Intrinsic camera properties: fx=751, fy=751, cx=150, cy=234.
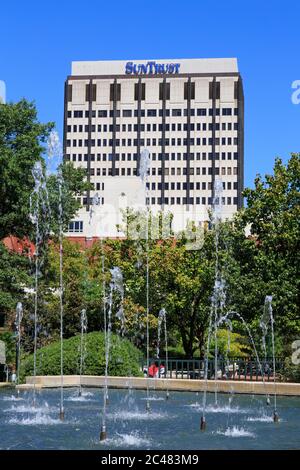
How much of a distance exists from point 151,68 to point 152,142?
1451 cm

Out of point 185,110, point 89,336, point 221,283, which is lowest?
point 89,336

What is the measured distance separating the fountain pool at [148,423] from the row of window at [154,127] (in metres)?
121

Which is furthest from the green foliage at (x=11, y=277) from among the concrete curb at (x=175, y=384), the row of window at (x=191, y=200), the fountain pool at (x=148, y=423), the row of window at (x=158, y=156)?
the row of window at (x=158, y=156)

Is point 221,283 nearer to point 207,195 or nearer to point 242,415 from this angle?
point 242,415

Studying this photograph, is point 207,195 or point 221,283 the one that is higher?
point 207,195

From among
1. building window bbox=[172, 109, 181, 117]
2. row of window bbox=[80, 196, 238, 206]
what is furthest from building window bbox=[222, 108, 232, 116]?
row of window bbox=[80, 196, 238, 206]

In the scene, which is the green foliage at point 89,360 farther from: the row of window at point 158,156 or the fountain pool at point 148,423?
the row of window at point 158,156

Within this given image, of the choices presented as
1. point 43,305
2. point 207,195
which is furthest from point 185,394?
point 207,195

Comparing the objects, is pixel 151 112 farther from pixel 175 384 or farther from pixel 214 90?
pixel 175 384

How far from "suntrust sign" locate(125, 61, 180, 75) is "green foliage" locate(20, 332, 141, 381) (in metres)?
122

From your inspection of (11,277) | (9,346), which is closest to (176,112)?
(9,346)

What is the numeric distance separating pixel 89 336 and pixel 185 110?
388 feet

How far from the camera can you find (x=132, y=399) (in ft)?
75.1
